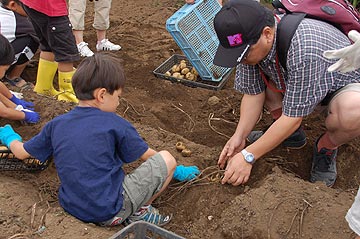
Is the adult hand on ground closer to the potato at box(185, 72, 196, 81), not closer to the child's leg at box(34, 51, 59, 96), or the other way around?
the potato at box(185, 72, 196, 81)

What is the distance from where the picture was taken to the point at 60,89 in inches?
149

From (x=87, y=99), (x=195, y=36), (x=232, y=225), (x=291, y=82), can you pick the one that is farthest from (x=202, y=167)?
(x=195, y=36)

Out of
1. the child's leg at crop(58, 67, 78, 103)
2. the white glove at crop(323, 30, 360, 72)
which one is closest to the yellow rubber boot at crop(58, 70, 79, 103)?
the child's leg at crop(58, 67, 78, 103)

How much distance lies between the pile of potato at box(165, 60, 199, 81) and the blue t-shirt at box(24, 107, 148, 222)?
2.10 metres

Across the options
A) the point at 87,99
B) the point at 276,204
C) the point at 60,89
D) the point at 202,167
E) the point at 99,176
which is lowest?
the point at 60,89

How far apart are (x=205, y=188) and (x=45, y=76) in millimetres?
1746

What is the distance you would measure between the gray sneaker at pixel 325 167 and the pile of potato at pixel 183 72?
1.63m

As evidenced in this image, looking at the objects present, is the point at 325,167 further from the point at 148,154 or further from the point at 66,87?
the point at 66,87

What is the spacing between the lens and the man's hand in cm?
258

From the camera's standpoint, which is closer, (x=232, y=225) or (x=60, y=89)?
(x=232, y=225)

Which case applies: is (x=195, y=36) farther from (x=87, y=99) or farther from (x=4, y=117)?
(x=87, y=99)

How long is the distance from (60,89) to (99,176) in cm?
180

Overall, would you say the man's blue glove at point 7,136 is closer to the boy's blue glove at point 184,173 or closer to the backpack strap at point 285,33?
the boy's blue glove at point 184,173

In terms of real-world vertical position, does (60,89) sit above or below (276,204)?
below
